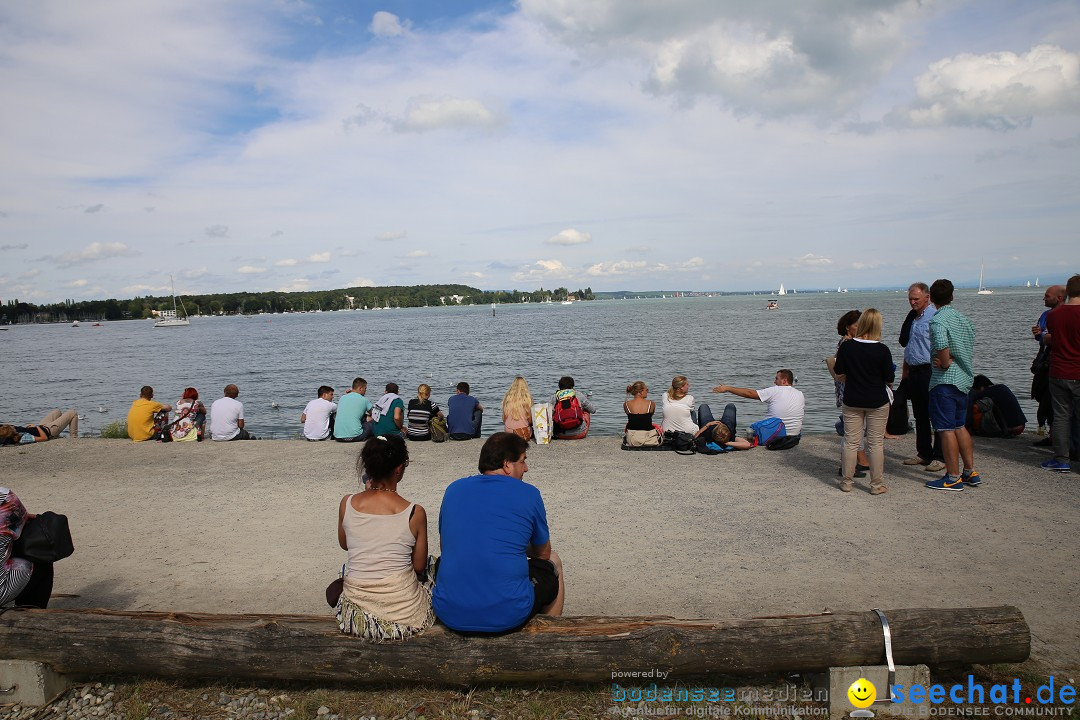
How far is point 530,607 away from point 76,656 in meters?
2.60

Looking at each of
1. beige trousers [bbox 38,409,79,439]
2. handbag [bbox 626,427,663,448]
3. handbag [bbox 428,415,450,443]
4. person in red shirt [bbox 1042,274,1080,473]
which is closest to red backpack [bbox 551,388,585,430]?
handbag [bbox 626,427,663,448]

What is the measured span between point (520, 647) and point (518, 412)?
6.93m

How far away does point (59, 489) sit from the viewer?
8.88 meters

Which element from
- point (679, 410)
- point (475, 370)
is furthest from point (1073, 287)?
point (475, 370)

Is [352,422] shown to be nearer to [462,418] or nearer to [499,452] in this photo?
[462,418]

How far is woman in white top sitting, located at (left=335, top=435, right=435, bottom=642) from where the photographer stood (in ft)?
12.3

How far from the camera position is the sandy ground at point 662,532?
5.03m

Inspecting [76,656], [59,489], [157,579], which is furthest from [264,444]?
[76,656]

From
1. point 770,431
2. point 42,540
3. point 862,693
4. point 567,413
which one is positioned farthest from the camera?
point 567,413

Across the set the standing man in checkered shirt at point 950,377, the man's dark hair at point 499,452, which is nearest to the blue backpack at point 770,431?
the standing man in checkered shirt at point 950,377

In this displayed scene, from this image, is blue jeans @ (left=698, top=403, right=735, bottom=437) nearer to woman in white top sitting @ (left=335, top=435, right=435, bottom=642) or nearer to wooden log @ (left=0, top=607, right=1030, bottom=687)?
wooden log @ (left=0, top=607, right=1030, bottom=687)

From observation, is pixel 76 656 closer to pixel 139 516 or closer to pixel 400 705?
pixel 400 705

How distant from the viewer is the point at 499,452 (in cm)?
399

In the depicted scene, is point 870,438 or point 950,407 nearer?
point 950,407
